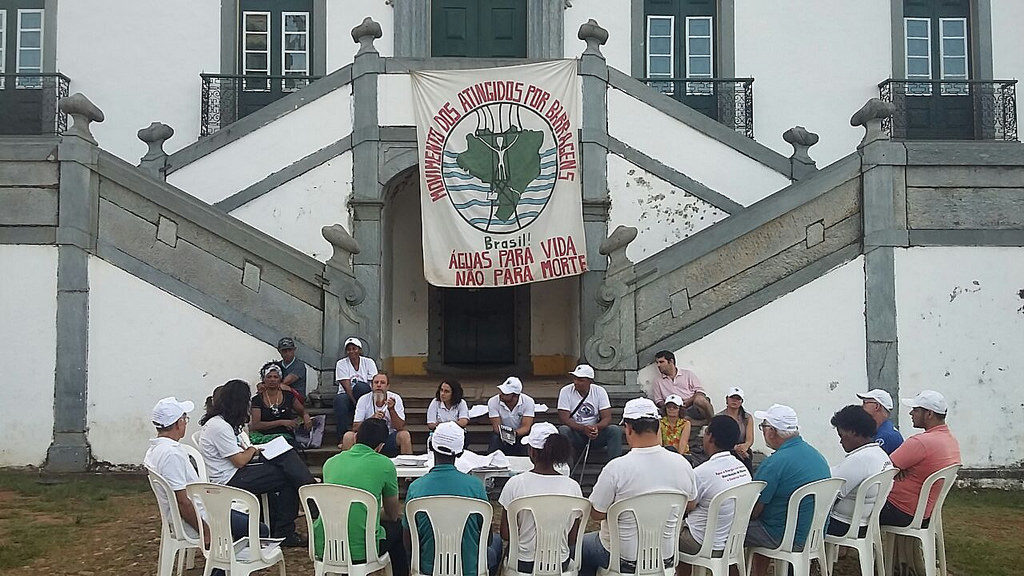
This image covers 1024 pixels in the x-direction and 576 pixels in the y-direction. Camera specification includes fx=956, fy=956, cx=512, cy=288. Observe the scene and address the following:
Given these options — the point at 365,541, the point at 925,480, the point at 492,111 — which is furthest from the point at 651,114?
the point at 365,541

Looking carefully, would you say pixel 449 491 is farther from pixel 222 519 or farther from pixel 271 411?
pixel 271 411

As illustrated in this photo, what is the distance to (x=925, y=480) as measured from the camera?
19.3ft

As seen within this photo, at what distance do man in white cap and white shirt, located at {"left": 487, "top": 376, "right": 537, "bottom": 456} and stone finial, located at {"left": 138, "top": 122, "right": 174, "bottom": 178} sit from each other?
19.0 feet

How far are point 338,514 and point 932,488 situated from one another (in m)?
3.65

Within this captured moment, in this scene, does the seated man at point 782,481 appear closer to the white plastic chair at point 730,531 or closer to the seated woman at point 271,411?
the white plastic chair at point 730,531

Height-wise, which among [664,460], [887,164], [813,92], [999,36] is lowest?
[664,460]

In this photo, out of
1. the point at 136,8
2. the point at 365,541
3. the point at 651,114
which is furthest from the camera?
the point at 136,8

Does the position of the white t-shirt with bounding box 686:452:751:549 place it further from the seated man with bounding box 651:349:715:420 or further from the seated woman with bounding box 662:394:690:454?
the seated man with bounding box 651:349:715:420

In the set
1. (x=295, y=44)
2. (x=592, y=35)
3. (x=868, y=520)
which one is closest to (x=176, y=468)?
(x=868, y=520)

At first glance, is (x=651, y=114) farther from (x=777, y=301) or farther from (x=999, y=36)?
(x=999, y=36)

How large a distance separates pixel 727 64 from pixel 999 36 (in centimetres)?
418

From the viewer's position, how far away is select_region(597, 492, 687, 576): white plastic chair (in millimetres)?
4887

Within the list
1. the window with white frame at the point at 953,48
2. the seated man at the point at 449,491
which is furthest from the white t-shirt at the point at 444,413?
the window with white frame at the point at 953,48

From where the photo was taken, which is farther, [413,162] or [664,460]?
[413,162]
